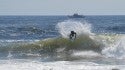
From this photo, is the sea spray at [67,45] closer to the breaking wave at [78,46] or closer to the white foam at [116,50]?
the breaking wave at [78,46]

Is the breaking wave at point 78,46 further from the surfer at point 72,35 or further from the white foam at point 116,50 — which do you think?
the surfer at point 72,35

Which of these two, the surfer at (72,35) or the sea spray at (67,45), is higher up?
the surfer at (72,35)

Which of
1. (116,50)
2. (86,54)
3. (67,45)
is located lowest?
(67,45)

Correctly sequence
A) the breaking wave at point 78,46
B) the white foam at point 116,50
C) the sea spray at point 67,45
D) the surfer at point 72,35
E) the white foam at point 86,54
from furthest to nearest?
the surfer at point 72,35, the sea spray at point 67,45, the breaking wave at point 78,46, the white foam at point 86,54, the white foam at point 116,50

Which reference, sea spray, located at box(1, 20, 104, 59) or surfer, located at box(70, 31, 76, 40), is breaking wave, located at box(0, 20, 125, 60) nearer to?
sea spray, located at box(1, 20, 104, 59)

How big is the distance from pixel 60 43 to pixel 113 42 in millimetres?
3407

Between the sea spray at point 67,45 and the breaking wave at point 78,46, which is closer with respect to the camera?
the breaking wave at point 78,46

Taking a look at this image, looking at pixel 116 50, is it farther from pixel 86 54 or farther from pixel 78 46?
pixel 78 46

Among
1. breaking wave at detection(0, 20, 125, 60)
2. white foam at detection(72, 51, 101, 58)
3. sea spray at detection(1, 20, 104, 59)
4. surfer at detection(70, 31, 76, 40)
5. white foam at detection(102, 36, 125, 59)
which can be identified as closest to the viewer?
white foam at detection(102, 36, 125, 59)

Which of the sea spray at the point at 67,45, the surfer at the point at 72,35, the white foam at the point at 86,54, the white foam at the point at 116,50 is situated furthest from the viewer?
the surfer at the point at 72,35

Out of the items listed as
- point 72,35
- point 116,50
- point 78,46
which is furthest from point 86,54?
point 72,35

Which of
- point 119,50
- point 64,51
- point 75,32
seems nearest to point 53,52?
point 64,51

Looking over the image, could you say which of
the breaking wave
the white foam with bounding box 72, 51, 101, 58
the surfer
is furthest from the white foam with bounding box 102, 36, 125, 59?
the surfer

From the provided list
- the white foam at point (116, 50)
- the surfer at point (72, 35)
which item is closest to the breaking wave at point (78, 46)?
the white foam at point (116, 50)
